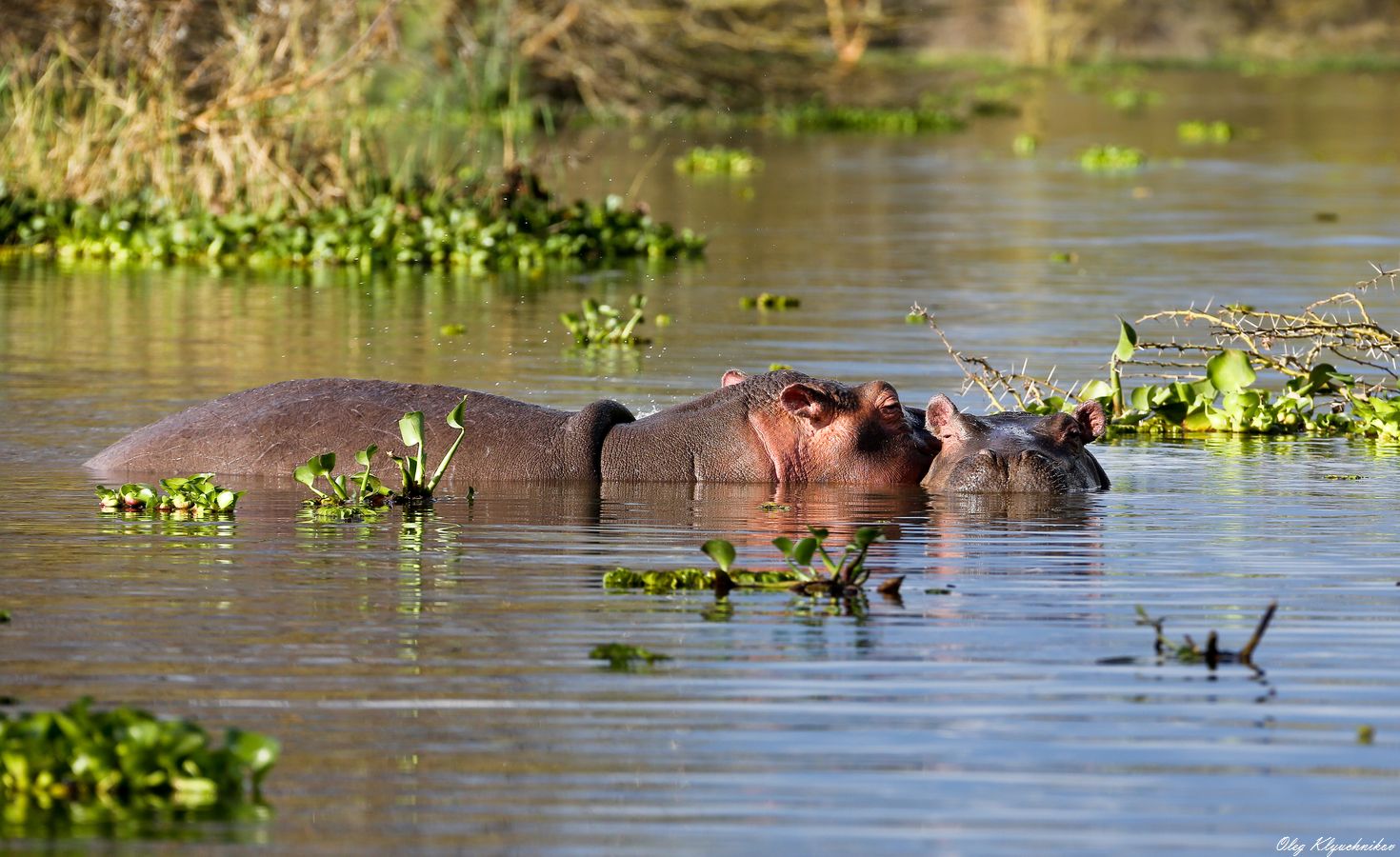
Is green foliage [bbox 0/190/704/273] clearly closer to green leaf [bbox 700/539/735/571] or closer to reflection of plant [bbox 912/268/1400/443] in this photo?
reflection of plant [bbox 912/268/1400/443]

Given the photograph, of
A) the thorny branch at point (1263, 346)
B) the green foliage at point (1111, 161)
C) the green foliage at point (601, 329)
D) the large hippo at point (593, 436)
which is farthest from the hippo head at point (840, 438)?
the green foliage at point (1111, 161)

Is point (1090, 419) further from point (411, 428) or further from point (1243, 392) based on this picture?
point (411, 428)

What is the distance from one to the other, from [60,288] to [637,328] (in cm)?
449

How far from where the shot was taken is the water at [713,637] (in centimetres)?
419

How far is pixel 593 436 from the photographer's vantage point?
8211mm

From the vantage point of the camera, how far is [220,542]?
6.89 metres

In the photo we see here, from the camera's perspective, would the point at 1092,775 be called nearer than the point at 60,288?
Yes

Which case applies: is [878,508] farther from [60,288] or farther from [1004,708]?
[60,288]

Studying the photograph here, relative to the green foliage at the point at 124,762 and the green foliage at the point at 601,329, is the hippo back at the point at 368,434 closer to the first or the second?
the green foliage at the point at 124,762

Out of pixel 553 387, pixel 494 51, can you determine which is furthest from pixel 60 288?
pixel 494 51

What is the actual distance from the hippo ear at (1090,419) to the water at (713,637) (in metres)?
0.22

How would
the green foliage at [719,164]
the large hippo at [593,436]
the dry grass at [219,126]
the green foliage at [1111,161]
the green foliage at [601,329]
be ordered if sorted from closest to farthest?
1. the large hippo at [593,436]
2. the green foliage at [601,329]
3. the dry grass at [219,126]
4. the green foliage at [719,164]
5. the green foliage at [1111,161]

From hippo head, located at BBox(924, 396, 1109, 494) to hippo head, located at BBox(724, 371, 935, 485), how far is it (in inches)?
3.5

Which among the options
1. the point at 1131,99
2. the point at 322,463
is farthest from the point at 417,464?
the point at 1131,99
